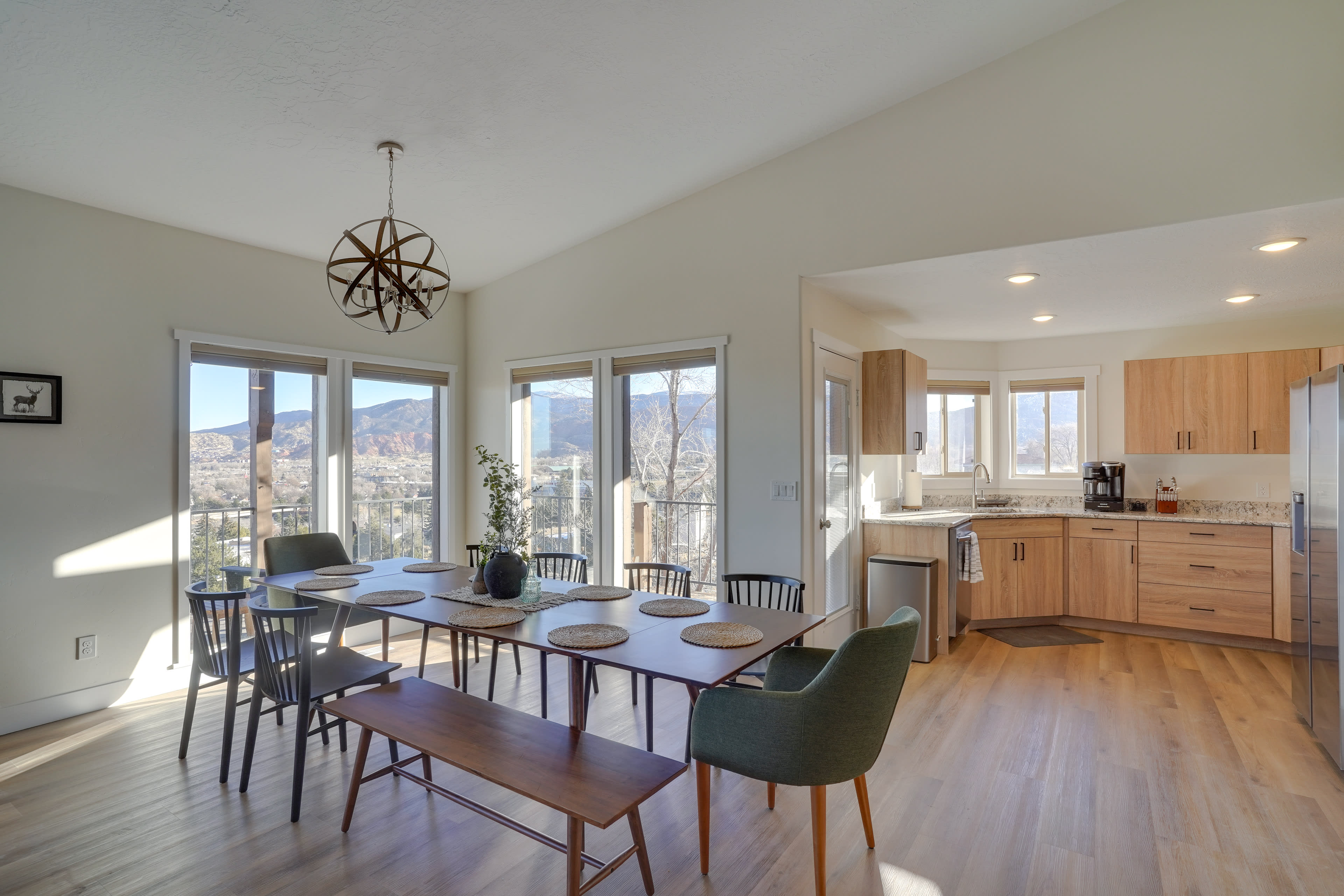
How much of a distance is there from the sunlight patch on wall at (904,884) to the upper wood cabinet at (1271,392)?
4415 mm

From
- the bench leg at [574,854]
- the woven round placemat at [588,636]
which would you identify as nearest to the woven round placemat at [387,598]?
the woven round placemat at [588,636]

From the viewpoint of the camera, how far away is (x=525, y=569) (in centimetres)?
300

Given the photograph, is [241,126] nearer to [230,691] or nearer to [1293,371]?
[230,691]

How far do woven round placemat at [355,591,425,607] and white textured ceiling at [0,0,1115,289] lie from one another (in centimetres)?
206

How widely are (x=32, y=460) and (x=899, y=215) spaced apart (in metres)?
4.55

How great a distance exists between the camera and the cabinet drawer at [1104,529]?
16.2ft

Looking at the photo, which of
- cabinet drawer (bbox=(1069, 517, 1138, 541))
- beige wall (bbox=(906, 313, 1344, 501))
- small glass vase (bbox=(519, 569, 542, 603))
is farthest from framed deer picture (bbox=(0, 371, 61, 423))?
cabinet drawer (bbox=(1069, 517, 1138, 541))

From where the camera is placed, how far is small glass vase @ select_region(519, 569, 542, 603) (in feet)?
9.55

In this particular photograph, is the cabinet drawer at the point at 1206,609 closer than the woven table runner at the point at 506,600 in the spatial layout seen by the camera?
No

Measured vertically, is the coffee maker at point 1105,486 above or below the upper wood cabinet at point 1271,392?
below

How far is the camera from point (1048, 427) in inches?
229

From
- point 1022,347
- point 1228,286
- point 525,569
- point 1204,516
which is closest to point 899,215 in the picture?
point 1228,286

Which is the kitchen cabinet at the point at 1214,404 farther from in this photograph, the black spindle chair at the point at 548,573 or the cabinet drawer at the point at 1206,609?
the black spindle chair at the point at 548,573

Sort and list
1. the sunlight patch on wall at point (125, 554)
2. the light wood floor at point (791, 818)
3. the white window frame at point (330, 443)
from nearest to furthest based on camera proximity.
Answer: the light wood floor at point (791, 818) → the sunlight patch on wall at point (125, 554) → the white window frame at point (330, 443)
